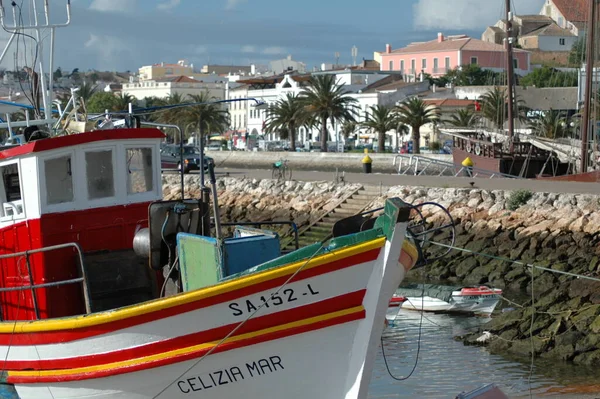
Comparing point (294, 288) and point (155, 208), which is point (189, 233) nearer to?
point (155, 208)

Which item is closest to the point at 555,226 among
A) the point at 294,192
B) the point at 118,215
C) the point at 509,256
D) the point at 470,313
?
the point at 509,256

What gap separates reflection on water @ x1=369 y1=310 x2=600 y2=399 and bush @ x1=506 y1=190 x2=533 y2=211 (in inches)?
367

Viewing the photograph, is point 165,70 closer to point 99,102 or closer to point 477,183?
point 99,102

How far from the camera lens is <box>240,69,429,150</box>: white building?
8481 centimetres

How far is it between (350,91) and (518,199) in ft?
203

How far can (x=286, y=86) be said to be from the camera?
300 ft

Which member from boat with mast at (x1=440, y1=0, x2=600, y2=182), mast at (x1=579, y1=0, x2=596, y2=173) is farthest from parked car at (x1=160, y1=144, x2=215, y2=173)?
mast at (x1=579, y1=0, x2=596, y2=173)

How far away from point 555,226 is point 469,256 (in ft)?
8.14

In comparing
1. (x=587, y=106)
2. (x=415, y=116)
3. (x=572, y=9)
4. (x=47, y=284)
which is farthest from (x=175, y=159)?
(x=572, y=9)

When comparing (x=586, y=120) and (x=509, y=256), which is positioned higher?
(x=586, y=120)

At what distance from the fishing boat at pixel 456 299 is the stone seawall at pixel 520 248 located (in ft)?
2.68

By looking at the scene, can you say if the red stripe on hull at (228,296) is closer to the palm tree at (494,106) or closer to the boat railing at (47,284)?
the boat railing at (47,284)

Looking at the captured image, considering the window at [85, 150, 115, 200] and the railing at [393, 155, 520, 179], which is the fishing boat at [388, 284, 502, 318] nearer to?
the window at [85, 150, 115, 200]

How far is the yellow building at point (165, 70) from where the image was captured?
152m
